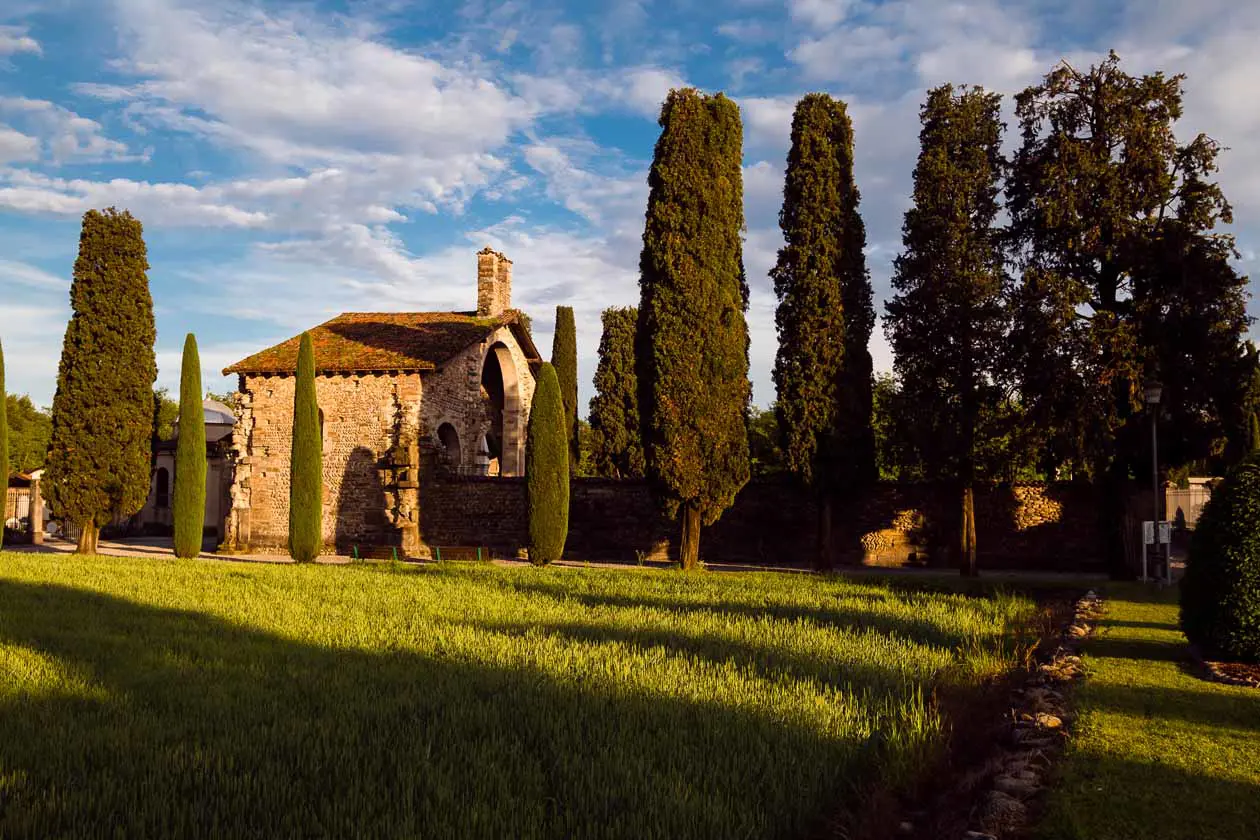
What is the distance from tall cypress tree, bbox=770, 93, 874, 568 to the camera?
22516mm

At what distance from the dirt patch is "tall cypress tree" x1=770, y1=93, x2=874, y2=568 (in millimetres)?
13295

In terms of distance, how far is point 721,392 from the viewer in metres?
22.1

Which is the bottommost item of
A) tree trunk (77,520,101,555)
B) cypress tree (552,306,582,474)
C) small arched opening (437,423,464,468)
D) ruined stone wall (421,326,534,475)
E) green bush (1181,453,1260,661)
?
tree trunk (77,520,101,555)

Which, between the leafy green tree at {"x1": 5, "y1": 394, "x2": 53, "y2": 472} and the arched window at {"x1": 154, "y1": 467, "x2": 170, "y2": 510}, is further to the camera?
the leafy green tree at {"x1": 5, "y1": 394, "x2": 53, "y2": 472}

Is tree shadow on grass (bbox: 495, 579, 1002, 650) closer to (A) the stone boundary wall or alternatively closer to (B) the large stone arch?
(A) the stone boundary wall

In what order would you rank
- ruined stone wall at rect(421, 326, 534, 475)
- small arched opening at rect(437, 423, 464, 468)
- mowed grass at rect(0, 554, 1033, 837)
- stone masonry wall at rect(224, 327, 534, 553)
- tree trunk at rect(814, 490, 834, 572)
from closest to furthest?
mowed grass at rect(0, 554, 1033, 837)
tree trunk at rect(814, 490, 834, 572)
stone masonry wall at rect(224, 327, 534, 553)
ruined stone wall at rect(421, 326, 534, 475)
small arched opening at rect(437, 423, 464, 468)

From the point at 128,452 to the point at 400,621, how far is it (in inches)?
716

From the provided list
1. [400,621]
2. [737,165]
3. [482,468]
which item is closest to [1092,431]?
[737,165]

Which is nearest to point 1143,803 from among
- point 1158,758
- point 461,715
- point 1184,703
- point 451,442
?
point 1158,758

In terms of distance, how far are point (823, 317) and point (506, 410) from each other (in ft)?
44.5

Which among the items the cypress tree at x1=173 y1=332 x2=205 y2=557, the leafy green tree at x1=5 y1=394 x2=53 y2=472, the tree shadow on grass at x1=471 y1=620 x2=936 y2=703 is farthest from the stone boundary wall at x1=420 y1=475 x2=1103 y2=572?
the leafy green tree at x1=5 y1=394 x2=53 y2=472

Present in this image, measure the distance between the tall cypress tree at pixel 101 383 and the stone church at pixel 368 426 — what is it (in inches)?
128

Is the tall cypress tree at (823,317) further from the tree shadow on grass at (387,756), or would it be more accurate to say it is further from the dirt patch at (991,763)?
the tree shadow on grass at (387,756)

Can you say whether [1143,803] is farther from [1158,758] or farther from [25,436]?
[25,436]
